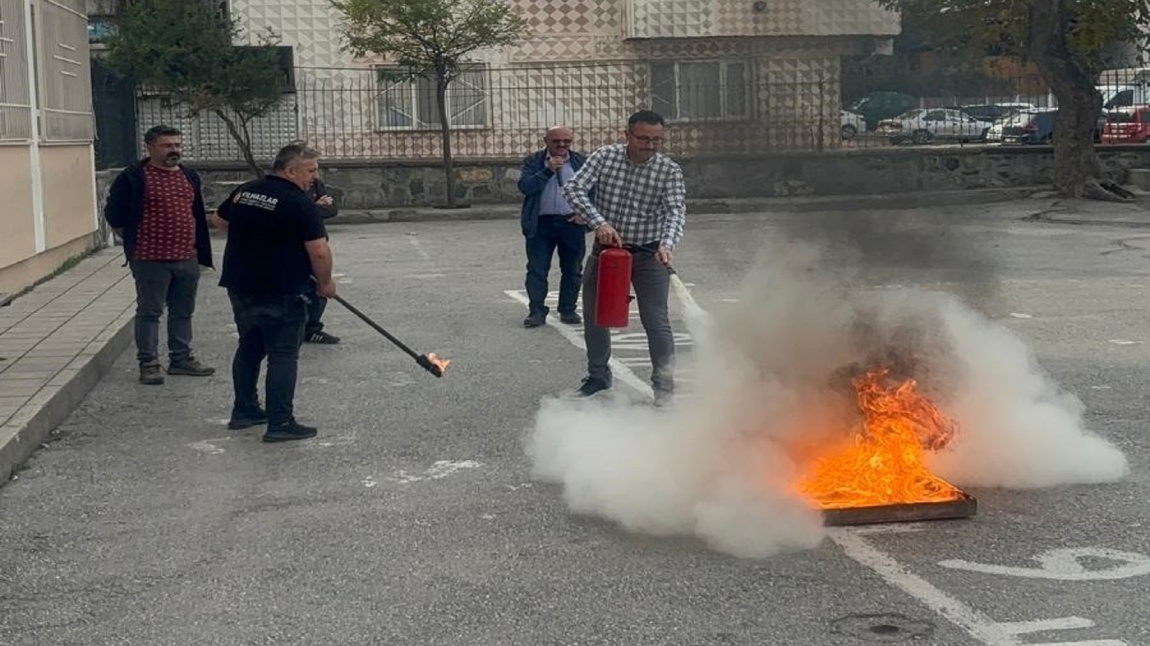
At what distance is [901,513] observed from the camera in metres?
6.13

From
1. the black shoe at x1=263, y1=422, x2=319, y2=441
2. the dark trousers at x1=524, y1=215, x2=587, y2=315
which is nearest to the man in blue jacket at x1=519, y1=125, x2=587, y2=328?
the dark trousers at x1=524, y1=215, x2=587, y2=315

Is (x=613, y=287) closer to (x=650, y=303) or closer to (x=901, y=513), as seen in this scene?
Result: (x=650, y=303)

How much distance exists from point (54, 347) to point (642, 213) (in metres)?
4.67

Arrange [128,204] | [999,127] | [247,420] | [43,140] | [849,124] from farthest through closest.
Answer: [999,127], [43,140], [128,204], [247,420], [849,124]

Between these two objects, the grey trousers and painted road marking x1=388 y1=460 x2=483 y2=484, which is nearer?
painted road marking x1=388 y1=460 x2=483 y2=484

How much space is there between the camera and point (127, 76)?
89.1 ft

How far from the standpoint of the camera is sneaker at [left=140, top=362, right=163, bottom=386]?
10.1 meters

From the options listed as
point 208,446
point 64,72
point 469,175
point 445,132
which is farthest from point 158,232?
point 469,175

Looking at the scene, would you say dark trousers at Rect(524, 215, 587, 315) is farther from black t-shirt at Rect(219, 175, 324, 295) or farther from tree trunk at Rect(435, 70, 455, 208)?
tree trunk at Rect(435, 70, 455, 208)

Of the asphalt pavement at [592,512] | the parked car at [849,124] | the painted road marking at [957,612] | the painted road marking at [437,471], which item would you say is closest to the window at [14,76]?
the asphalt pavement at [592,512]

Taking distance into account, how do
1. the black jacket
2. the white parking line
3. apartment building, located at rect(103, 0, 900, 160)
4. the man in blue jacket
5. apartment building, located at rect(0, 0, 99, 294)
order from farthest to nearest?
apartment building, located at rect(103, 0, 900, 160) < apartment building, located at rect(0, 0, 99, 294) < the man in blue jacket < the black jacket < the white parking line

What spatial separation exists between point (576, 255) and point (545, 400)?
12.1 feet

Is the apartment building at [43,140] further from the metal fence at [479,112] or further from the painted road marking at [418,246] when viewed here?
the metal fence at [479,112]

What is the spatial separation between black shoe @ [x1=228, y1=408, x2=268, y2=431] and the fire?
11.5ft
